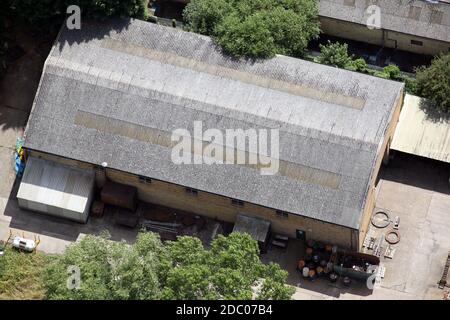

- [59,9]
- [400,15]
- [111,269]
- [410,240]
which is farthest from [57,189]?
[400,15]

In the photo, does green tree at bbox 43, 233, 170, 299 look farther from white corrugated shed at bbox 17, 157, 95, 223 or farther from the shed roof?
the shed roof

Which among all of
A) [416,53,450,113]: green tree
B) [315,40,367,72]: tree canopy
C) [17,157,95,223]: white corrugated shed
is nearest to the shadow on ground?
[416,53,450,113]: green tree

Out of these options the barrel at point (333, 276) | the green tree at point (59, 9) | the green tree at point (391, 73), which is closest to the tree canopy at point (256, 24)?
the green tree at point (59, 9)

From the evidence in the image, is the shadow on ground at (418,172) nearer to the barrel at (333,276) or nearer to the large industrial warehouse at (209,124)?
the large industrial warehouse at (209,124)

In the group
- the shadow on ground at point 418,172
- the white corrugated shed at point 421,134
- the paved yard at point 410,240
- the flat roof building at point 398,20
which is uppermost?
the flat roof building at point 398,20

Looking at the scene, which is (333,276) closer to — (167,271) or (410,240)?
(410,240)

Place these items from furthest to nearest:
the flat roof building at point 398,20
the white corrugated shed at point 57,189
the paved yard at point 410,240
Result: the flat roof building at point 398,20 < the white corrugated shed at point 57,189 < the paved yard at point 410,240
